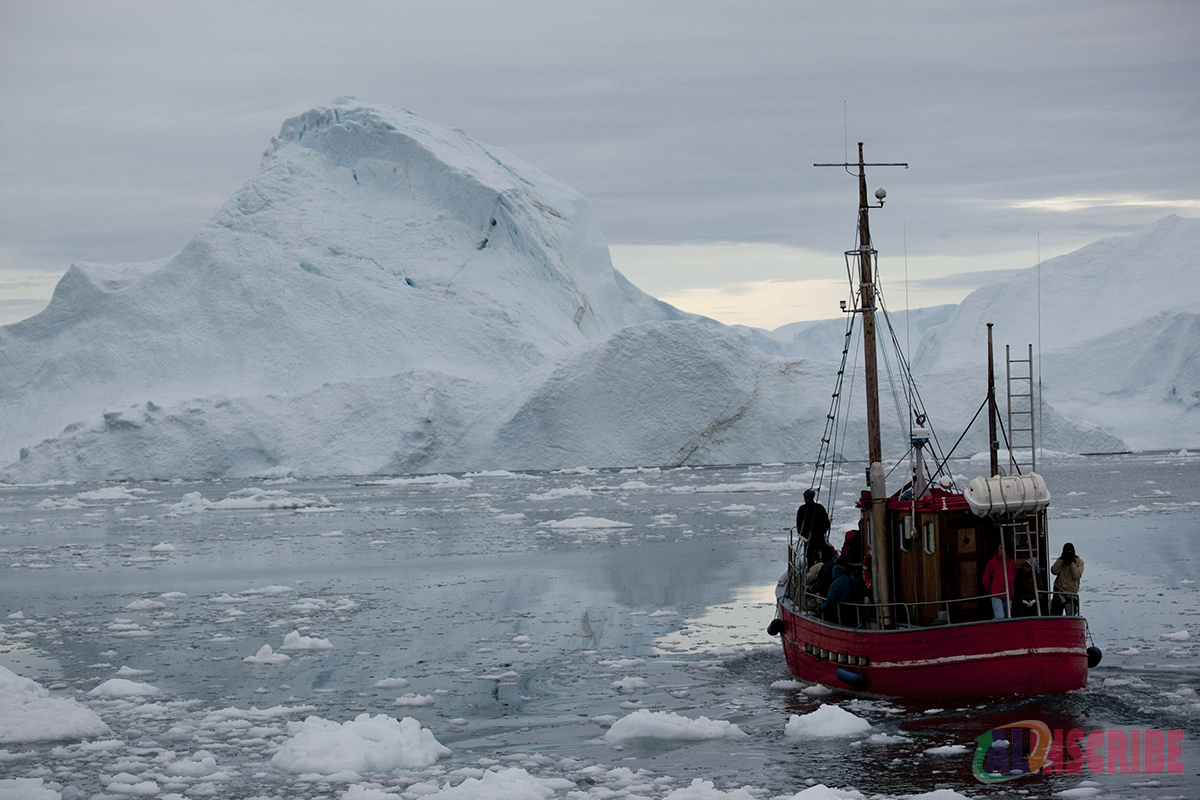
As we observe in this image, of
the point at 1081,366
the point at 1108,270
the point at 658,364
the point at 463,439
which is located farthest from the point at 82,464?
the point at 1108,270

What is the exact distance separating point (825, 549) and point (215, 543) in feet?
44.2

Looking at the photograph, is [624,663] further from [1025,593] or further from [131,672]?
[131,672]

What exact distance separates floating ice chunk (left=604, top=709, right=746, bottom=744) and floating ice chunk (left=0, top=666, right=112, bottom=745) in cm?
350

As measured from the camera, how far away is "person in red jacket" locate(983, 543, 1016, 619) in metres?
8.91

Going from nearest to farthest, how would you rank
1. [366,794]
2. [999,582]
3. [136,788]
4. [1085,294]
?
[366,794], [136,788], [999,582], [1085,294]

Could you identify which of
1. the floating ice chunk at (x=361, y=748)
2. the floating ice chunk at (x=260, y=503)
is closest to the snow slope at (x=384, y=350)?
the floating ice chunk at (x=260, y=503)

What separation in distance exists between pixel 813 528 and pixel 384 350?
34.1 meters

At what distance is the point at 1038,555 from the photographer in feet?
31.0

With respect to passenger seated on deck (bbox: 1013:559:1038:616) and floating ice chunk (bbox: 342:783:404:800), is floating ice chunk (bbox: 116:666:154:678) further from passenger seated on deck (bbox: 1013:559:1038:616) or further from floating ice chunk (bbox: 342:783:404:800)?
passenger seated on deck (bbox: 1013:559:1038:616)

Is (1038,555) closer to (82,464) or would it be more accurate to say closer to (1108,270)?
(82,464)

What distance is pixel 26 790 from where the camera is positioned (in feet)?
22.8

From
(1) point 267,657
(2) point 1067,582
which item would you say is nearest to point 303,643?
(1) point 267,657

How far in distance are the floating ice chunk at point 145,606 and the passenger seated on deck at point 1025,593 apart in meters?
9.33

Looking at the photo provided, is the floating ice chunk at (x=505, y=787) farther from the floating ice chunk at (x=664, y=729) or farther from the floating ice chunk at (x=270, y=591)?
the floating ice chunk at (x=270, y=591)
